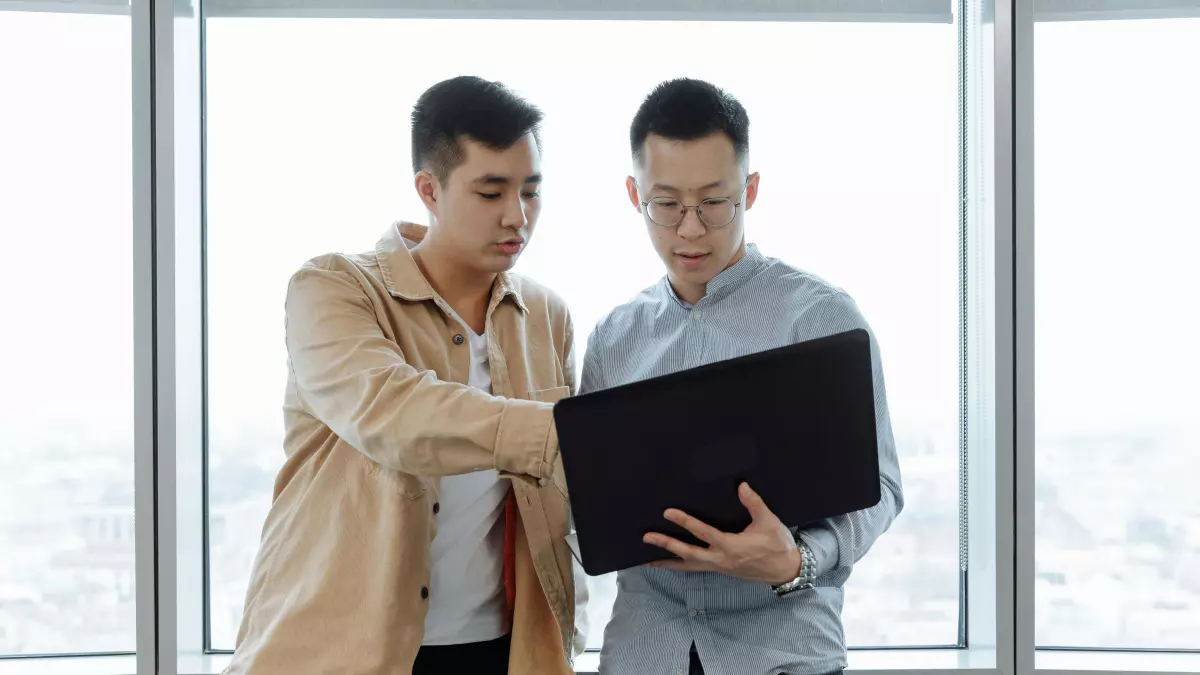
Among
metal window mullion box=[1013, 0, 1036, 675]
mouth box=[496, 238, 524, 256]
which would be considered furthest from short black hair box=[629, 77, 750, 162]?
metal window mullion box=[1013, 0, 1036, 675]

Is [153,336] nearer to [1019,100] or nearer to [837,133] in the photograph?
[837,133]

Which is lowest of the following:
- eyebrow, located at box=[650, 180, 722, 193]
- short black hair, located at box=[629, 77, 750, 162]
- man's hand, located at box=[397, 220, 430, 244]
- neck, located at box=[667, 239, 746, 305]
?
neck, located at box=[667, 239, 746, 305]

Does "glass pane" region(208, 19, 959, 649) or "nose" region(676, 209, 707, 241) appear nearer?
"nose" region(676, 209, 707, 241)

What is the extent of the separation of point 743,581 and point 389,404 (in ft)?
1.81

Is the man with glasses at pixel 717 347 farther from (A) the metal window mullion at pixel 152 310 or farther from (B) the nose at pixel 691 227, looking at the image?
(A) the metal window mullion at pixel 152 310

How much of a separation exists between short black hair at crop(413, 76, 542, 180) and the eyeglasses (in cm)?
23

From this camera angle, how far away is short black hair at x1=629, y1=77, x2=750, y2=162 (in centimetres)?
144

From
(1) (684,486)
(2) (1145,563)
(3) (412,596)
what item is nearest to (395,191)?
(3) (412,596)

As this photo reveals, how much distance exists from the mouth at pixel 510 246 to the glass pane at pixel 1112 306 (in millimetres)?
1303

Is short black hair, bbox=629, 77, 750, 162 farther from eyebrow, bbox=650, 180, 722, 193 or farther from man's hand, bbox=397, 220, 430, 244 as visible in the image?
man's hand, bbox=397, 220, 430, 244

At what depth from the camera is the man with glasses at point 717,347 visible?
1.34m

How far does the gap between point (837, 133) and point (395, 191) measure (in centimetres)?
101

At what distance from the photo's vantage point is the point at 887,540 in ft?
7.33

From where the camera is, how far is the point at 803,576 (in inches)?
50.9
